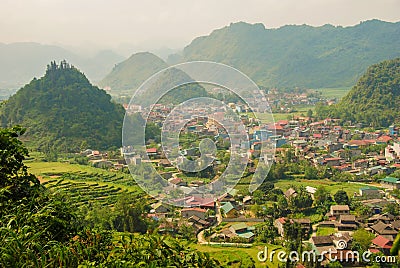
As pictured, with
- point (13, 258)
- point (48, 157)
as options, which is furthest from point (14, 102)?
point (13, 258)

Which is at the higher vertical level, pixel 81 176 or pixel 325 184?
pixel 81 176

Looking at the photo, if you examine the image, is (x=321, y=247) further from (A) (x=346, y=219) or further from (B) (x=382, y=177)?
(B) (x=382, y=177)

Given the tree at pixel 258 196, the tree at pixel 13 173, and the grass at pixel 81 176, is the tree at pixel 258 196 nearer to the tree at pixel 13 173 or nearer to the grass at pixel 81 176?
the grass at pixel 81 176

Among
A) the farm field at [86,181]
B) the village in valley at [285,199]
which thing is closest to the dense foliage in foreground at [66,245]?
the village in valley at [285,199]

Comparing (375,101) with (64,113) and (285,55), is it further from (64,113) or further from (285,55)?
(285,55)

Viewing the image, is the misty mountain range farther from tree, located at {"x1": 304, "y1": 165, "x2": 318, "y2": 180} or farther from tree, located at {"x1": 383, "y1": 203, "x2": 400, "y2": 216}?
tree, located at {"x1": 383, "y1": 203, "x2": 400, "y2": 216}

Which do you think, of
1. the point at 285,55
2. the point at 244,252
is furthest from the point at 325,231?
the point at 285,55

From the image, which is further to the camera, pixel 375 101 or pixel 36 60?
pixel 36 60

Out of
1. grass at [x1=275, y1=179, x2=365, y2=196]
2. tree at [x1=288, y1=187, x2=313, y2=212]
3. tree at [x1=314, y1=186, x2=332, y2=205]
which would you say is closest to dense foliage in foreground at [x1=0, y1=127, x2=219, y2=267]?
tree at [x1=288, y1=187, x2=313, y2=212]
